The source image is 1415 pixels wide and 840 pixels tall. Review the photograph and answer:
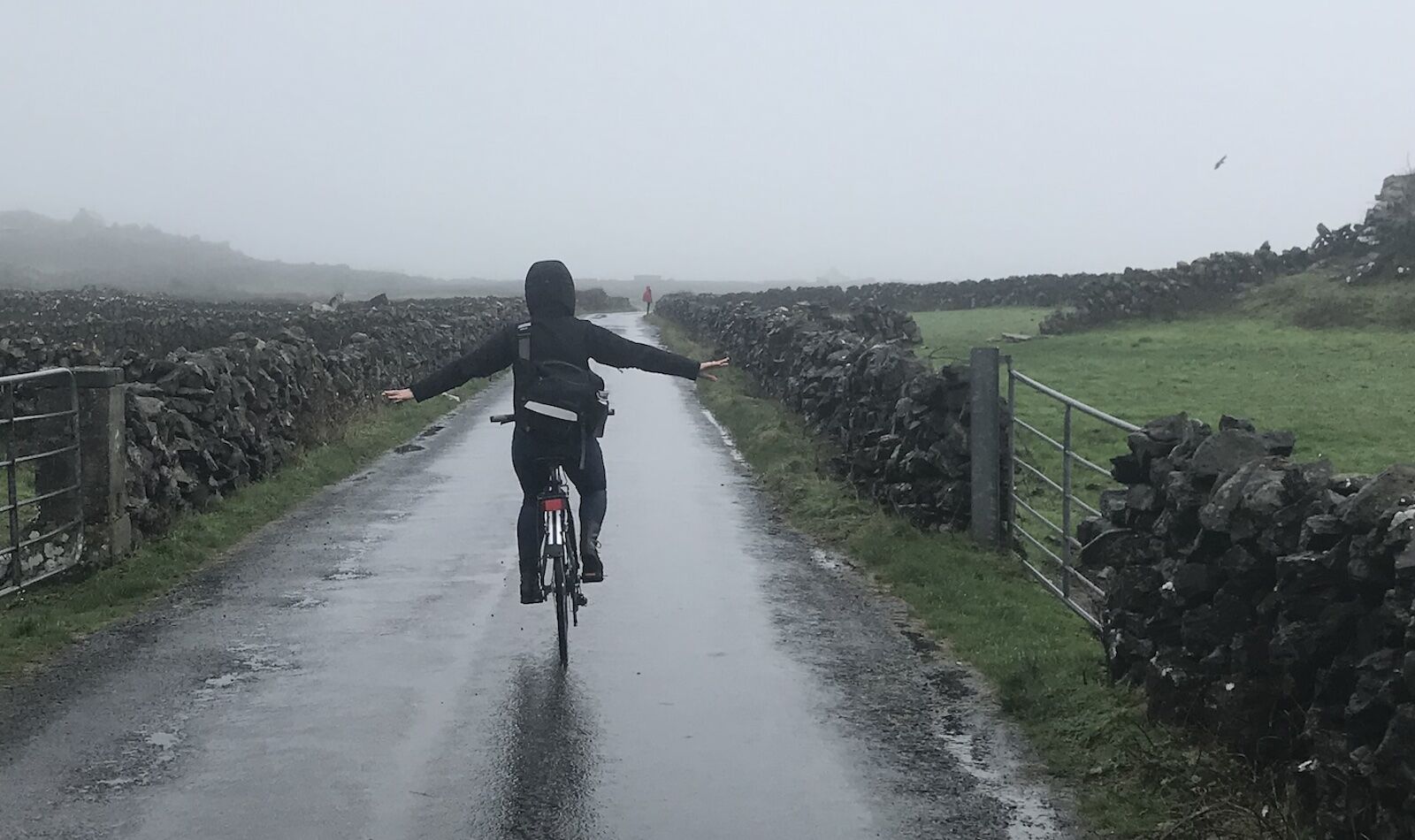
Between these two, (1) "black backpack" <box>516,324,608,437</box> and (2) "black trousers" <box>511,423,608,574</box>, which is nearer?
(1) "black backpack" <box>516,324,608,437</box>

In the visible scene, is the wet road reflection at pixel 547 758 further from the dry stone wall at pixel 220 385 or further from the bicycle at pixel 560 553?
the dry stone wall at pixel 220 385

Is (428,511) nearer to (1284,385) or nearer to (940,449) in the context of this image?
(940,449)

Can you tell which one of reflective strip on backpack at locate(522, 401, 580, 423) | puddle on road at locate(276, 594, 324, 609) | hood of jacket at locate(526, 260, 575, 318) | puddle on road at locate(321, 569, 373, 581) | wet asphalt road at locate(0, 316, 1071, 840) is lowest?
wet asphalt road at locate(0, 316, 1071, 840)

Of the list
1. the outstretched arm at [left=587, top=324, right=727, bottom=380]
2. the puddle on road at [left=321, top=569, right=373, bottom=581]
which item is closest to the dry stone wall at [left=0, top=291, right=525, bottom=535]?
the puddle on road at [left=321, top=569, right=373, bottom=581]

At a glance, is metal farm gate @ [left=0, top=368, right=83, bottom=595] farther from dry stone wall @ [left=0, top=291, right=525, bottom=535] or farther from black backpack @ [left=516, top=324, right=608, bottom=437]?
black backpack @ [left=516, top=324, right=608, bottom=437]

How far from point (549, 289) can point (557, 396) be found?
0.64 m

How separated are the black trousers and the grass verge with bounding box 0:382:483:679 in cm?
269

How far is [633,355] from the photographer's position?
8227 millimetres

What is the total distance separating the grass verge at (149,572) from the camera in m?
8.53

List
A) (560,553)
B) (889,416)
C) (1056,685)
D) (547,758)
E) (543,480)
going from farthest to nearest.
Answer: (889,416) → (543,480) → (560,553) → (1056,685) → (547,758)

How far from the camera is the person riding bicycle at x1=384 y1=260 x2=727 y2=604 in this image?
7.96m

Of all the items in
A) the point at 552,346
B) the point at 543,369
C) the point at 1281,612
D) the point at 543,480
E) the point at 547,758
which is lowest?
the point at 547,758

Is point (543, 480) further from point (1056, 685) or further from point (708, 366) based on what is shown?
point (1056, 685)

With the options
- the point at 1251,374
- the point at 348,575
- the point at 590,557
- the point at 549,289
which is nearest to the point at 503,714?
the point at 590,557
